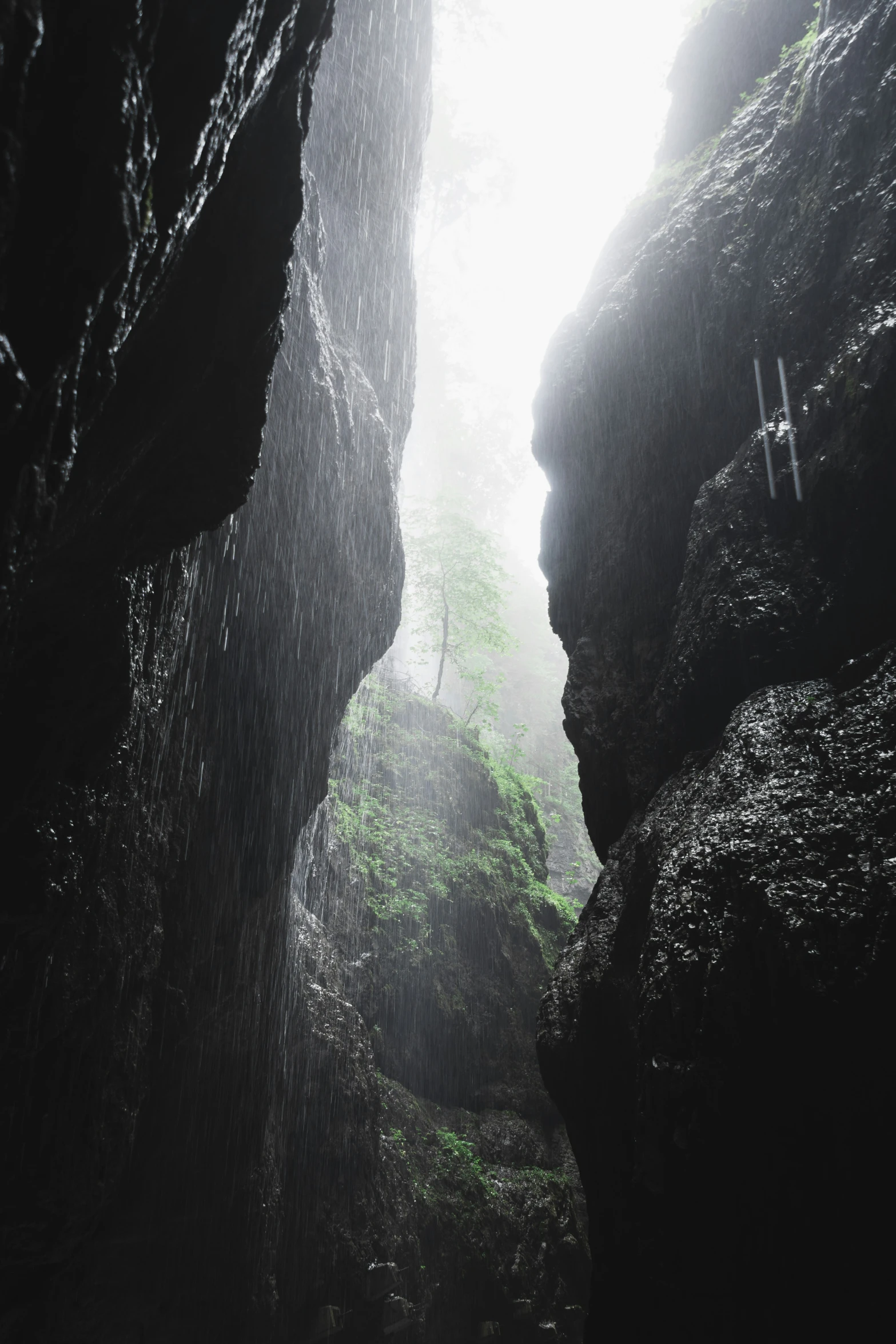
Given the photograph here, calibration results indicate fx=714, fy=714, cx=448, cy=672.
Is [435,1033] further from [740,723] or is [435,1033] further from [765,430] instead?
[765,430]

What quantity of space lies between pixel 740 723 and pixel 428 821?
13.0 metres

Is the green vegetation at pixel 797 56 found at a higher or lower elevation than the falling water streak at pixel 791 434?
higher

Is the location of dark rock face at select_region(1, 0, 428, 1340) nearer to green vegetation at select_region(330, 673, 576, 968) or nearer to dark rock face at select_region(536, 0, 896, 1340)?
dark rock face at select_region(536, 0, 896, 1340)

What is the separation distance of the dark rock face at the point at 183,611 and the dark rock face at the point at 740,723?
11.3 feet

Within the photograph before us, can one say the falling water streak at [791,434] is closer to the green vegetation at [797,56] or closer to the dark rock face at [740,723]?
the dark rock face at [740,723]

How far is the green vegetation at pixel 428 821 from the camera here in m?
15.0

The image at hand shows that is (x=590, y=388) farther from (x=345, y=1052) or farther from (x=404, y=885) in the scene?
(x=404, y=885)

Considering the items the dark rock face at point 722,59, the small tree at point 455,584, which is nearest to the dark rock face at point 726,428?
the dark rock face at point 722,59

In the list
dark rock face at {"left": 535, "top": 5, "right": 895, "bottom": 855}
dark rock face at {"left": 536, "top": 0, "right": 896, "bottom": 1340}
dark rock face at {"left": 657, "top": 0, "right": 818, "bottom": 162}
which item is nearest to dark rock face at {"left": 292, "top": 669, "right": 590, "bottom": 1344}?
dark rock face at {"left": 536, "top": 0, "right": 896, "bottom": 1340}

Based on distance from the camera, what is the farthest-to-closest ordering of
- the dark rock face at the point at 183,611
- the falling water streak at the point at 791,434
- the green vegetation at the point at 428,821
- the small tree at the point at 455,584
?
1. the small tree at the point at 455,584
2. the green vegetation at the point at 428,821
3. the falling water streak at the point at 791,434
4. the dark rock face at the point at 183,611

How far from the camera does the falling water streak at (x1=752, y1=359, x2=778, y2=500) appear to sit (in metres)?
5.26

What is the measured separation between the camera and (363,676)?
10703 mm

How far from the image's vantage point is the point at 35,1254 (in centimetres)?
501

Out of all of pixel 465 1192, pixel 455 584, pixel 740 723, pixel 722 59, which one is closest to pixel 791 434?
pixel 740 723
